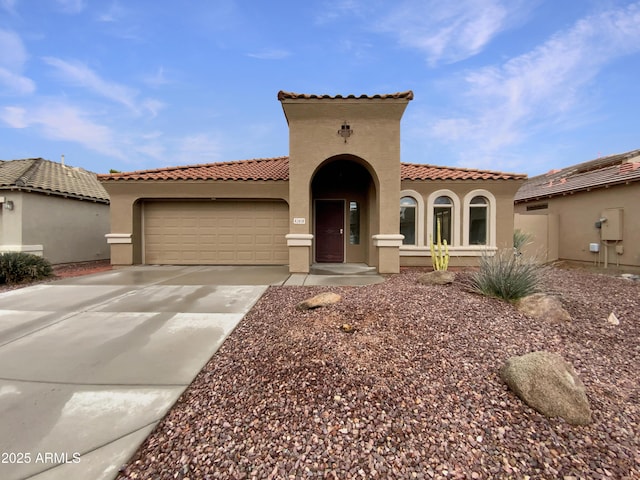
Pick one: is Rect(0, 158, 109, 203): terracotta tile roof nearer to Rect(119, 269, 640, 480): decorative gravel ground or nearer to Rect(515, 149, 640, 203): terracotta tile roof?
Rect(119, 269, 640, 480): decorative gravel ground

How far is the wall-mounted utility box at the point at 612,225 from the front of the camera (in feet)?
33.0

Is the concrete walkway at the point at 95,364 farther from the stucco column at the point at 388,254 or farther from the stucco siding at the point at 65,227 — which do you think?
the stucco siding at the point at 65,227

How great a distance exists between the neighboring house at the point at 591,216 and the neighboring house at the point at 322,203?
3.50 meters

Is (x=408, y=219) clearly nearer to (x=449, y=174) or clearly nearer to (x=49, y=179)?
(x=449, y=174)

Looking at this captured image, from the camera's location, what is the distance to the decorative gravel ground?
6.51 feet

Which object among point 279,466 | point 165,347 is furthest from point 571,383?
point 165,347

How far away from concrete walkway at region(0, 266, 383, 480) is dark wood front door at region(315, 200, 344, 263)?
17.8 ft

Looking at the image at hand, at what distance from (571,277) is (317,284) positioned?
7.51 meters

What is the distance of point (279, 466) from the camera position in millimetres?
1948

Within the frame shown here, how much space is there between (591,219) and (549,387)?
1213 cm

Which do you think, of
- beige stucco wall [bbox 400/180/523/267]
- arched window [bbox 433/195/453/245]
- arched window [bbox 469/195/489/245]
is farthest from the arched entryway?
arched window [bbox 469/195/489/245]

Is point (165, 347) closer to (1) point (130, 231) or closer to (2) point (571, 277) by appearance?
(1) point (130, 231)

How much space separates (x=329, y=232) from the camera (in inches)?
456

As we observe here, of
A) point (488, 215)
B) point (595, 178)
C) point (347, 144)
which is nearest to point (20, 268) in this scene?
point (347, 144)
